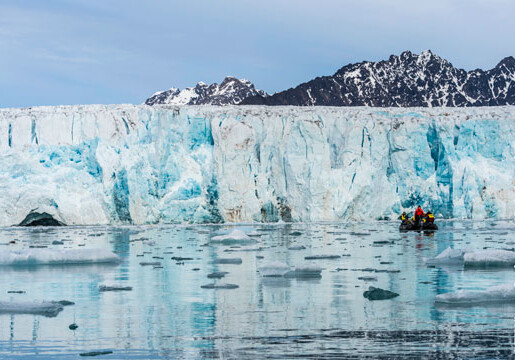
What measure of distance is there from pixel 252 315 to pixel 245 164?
2113cm

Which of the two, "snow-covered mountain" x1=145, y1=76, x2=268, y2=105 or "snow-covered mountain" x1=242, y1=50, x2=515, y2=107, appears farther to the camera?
"snow-covered mountain" x1=145, y1=76, x2=268, y2=105

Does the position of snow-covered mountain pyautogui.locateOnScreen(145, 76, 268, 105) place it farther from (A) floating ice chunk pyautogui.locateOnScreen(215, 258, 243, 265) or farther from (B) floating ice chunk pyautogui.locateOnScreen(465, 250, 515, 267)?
(B) floating ice chunk pyautogui.locateOnScreen(465, 250, 515, 267)

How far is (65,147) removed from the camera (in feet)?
90.1

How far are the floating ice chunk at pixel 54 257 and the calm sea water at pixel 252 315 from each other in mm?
269

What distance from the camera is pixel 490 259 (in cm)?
1085

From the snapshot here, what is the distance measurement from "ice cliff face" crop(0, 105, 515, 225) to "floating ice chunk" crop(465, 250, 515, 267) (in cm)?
1648

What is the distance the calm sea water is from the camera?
536cm

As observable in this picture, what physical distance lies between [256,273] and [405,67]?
249ft

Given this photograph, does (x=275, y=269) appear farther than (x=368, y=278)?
Yes

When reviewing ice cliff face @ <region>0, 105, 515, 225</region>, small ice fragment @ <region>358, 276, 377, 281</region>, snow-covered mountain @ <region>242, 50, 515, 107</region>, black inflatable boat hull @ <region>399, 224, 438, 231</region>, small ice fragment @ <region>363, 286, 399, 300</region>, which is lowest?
black inflatable boat hull @ <region>399, 224, 438, 231</region>

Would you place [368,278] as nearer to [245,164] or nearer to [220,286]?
[220,286]

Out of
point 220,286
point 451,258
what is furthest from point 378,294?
point 451,258

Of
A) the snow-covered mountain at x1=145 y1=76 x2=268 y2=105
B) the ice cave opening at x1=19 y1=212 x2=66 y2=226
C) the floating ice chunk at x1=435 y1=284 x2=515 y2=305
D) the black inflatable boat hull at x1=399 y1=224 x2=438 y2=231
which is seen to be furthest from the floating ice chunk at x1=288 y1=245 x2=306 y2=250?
the snow-covered mountain at x1=145 y1=76 x2=268 y2=105

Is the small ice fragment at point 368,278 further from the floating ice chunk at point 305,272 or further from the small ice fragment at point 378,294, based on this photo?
the small ice fragment at point 378,294
